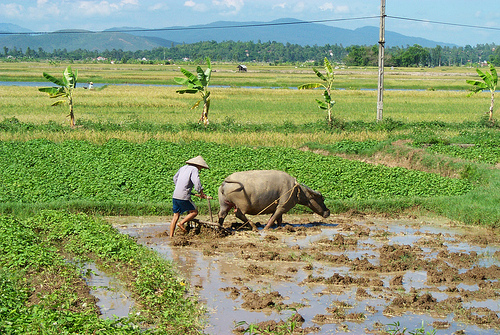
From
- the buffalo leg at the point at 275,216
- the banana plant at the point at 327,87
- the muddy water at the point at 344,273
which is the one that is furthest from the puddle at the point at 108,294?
the banana plant at the point at 327,87

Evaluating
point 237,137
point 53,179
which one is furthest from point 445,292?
point 237,137

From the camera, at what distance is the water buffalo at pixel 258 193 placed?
11.0 m

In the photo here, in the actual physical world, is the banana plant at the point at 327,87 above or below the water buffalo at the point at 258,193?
above

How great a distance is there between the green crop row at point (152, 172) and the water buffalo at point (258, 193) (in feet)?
8.97

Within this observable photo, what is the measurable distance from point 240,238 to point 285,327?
4.50 m

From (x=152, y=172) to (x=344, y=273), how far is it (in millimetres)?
7774

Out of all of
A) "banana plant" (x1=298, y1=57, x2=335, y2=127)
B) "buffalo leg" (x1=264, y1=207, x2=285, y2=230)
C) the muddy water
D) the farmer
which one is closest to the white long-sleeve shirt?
the farmer

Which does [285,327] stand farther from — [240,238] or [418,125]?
[418,125]

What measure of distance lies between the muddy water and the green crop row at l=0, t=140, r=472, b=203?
179cm

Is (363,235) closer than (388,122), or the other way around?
(363,235)

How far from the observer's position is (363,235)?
445 inches

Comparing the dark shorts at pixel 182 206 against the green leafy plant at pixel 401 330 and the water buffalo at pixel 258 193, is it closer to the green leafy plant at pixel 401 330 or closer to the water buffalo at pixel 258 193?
the water buffalo at pixel 258 193

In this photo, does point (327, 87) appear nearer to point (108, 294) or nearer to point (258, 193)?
point (258, 193)

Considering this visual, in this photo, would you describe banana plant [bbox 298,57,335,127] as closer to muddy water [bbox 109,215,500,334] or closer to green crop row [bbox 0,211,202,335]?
muddy water [bbox 109,215,500,334]
